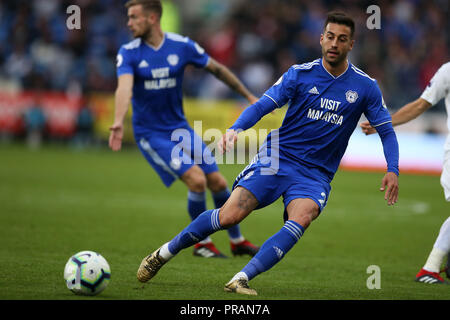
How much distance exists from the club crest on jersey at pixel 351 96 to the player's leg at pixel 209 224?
1.14 metres

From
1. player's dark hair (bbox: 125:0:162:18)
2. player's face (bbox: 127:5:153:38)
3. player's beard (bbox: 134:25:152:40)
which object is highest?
player's dark hair (bbox: 125:0:162:18)

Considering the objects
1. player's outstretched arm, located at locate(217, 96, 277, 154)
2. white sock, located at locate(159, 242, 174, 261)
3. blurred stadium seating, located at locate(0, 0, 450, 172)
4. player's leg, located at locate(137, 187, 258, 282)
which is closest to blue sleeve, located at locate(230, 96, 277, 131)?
player's outstretched arm, located at locate(217, 96, 277, 154)

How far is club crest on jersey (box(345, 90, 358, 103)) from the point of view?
6.10 m

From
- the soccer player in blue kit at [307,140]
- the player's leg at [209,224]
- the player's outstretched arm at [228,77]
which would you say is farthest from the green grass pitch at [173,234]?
the player's outstretched arm at [228,77]

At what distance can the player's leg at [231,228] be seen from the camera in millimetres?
8281

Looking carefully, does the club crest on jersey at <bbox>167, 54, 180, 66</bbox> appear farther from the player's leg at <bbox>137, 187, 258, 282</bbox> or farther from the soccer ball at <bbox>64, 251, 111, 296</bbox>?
the soccer ball at <bbox>64, 251, 111, 296</bbox>

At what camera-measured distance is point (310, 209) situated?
591 cm

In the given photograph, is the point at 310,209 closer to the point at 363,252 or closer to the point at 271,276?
the point at 271,276

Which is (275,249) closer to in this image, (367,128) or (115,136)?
(367,128)

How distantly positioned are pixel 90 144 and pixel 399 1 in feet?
34.2

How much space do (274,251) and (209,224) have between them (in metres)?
0.62

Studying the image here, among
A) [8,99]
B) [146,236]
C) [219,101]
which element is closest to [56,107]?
[8,99]

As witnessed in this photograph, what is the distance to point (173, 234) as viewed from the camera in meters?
9.54

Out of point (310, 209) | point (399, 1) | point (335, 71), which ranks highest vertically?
point (399, 1)
